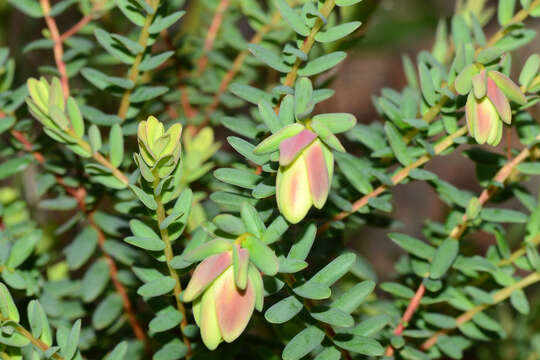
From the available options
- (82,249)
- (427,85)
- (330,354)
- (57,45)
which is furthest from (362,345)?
(57,45)

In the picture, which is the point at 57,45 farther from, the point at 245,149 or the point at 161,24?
the point at 245,149

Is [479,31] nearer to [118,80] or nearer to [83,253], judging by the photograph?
[118,80]

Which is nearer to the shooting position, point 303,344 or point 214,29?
point 303,344

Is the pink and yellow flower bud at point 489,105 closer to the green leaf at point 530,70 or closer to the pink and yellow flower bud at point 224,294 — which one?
the green leaf at point 530,70

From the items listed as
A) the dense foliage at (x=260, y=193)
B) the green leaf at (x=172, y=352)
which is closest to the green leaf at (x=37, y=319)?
the dense foliage at (x=260, y=193)

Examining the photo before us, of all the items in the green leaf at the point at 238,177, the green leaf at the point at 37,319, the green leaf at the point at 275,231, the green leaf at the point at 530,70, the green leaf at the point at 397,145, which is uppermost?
the green leaf at the point at 530,70

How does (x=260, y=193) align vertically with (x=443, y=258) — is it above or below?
above
